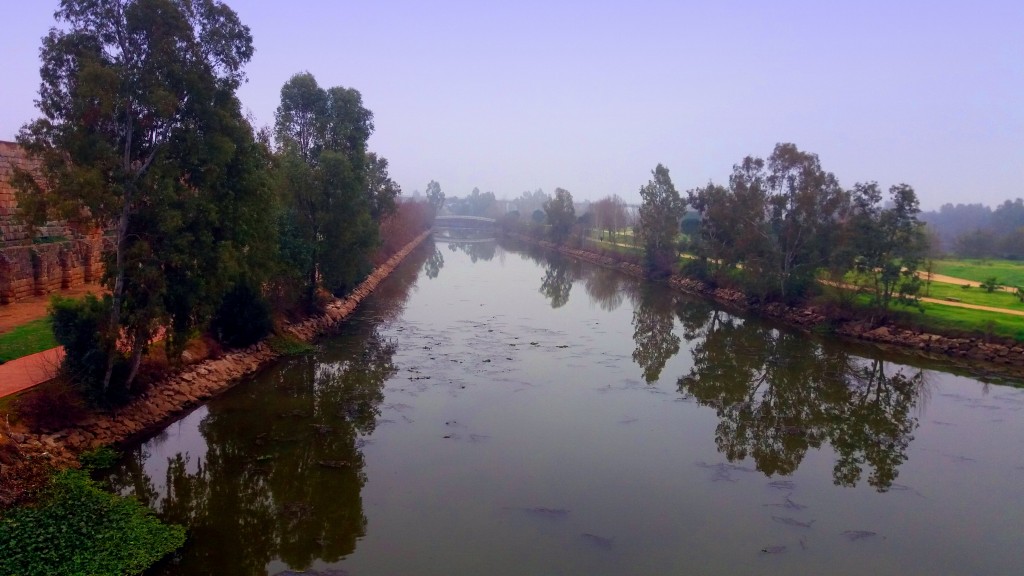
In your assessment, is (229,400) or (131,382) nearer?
(131,382)

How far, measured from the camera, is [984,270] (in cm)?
3997

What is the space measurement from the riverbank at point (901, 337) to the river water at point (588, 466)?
2094mm

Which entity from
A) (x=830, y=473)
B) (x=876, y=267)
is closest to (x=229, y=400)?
(x=830, y=473)

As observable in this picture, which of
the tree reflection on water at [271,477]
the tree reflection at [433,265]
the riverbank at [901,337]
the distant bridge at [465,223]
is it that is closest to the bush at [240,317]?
the tree reflection on water at [271,477]

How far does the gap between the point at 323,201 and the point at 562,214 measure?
53.8 m

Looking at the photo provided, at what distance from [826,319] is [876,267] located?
A: 10.6 ft

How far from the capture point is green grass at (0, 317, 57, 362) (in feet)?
42.8

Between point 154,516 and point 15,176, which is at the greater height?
point 15,176

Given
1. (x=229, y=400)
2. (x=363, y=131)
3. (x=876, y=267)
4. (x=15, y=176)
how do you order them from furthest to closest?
1. (x=363, y=131)
2. (x=876, y=267)
3. (x=229, y=400)
4. (x=15, y=176)

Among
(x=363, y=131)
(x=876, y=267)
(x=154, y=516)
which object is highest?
(x=363, y=131)

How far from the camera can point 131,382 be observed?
1278 cm

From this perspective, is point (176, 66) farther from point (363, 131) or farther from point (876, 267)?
point (876, 267)

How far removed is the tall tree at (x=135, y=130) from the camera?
1091 centimetres

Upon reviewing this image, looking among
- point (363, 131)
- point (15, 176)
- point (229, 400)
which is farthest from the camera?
point (363, 131)
